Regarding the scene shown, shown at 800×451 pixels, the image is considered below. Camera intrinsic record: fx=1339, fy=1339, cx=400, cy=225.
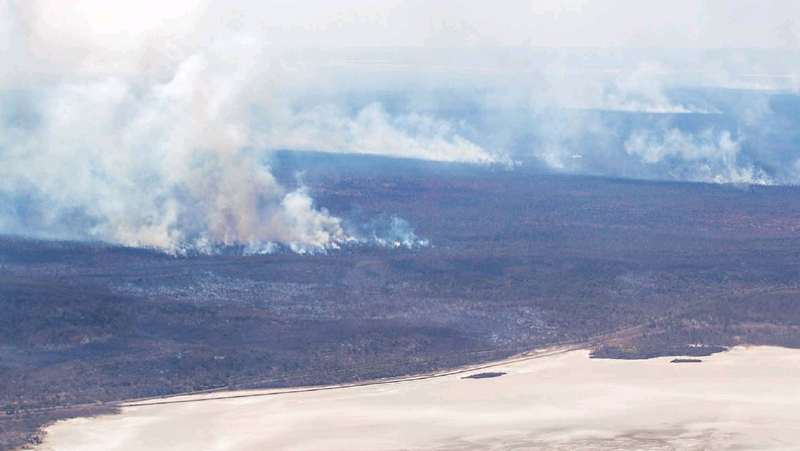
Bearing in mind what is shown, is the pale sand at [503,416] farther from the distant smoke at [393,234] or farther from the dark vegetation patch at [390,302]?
the distant smoke at [393,234]

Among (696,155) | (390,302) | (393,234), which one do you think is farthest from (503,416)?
(696,155)

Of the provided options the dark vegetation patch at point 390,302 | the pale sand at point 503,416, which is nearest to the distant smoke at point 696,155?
the dark vegetation patch at point 390,302

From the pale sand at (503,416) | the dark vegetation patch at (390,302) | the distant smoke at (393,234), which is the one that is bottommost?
the pale sand at (503,416)

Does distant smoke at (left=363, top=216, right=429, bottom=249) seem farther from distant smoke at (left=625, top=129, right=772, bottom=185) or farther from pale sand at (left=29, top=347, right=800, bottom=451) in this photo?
distant smoke at (left=625, top=129, right=772, bottom=185)

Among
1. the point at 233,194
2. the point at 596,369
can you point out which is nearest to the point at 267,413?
the point at 596,369

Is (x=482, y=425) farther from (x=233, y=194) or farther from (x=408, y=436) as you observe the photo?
(x=233, y=194)

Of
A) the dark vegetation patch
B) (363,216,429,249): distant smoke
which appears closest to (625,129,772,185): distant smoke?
the dark vegetation patch
